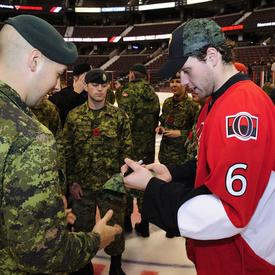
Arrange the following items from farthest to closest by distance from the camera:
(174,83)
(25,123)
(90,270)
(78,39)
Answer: (78,39), (174,83), (90,270), (25,123)

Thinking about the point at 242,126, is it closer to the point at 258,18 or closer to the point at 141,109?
the point at 141,109

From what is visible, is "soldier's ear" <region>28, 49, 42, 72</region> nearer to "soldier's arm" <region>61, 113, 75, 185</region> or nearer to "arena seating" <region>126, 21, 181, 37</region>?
"soldier's arm" <region>61, 113, 75, 185</region>

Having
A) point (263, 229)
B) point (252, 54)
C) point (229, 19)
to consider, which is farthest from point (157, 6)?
point (263, 229)

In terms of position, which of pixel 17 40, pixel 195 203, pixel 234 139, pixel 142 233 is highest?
pixel 17 40

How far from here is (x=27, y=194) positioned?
1131mm

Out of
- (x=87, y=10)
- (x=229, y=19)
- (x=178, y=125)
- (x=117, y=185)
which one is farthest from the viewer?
(x=87, y=10)

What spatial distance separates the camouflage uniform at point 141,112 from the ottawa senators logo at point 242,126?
10.9 ft

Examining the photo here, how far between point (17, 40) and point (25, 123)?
309 millimetres

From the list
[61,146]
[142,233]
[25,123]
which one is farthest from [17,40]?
[142,233]

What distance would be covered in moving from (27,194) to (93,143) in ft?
7.07

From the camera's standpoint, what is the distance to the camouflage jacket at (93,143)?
3.27 meters

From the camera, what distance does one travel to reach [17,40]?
4.12ft

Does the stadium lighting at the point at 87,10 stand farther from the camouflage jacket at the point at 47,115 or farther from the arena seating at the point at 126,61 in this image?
the camouflage jacket at the point at 47,115

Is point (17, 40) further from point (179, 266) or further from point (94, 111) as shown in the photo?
point (179, 266)
